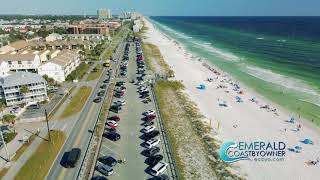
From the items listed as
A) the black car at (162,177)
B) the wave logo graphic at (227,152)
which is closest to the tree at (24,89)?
the black car at (162,177)

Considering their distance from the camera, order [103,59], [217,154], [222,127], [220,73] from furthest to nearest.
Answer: [103,59]
[220,73]
[222,127]
[217,154]

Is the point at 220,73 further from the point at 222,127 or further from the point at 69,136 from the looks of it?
the point at 69,136

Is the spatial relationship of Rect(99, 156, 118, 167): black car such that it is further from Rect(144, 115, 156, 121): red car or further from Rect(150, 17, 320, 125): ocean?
Rect(150, 17, 320, 125): ocean

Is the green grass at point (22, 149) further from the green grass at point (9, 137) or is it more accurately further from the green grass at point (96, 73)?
the green grass at point (96, 73)

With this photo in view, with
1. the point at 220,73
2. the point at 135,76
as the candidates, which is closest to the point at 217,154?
the point at 135,76

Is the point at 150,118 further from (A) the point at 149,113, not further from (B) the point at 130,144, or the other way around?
(B) the point at 130,144

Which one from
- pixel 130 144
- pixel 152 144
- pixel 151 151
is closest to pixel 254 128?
pixel 152 144
